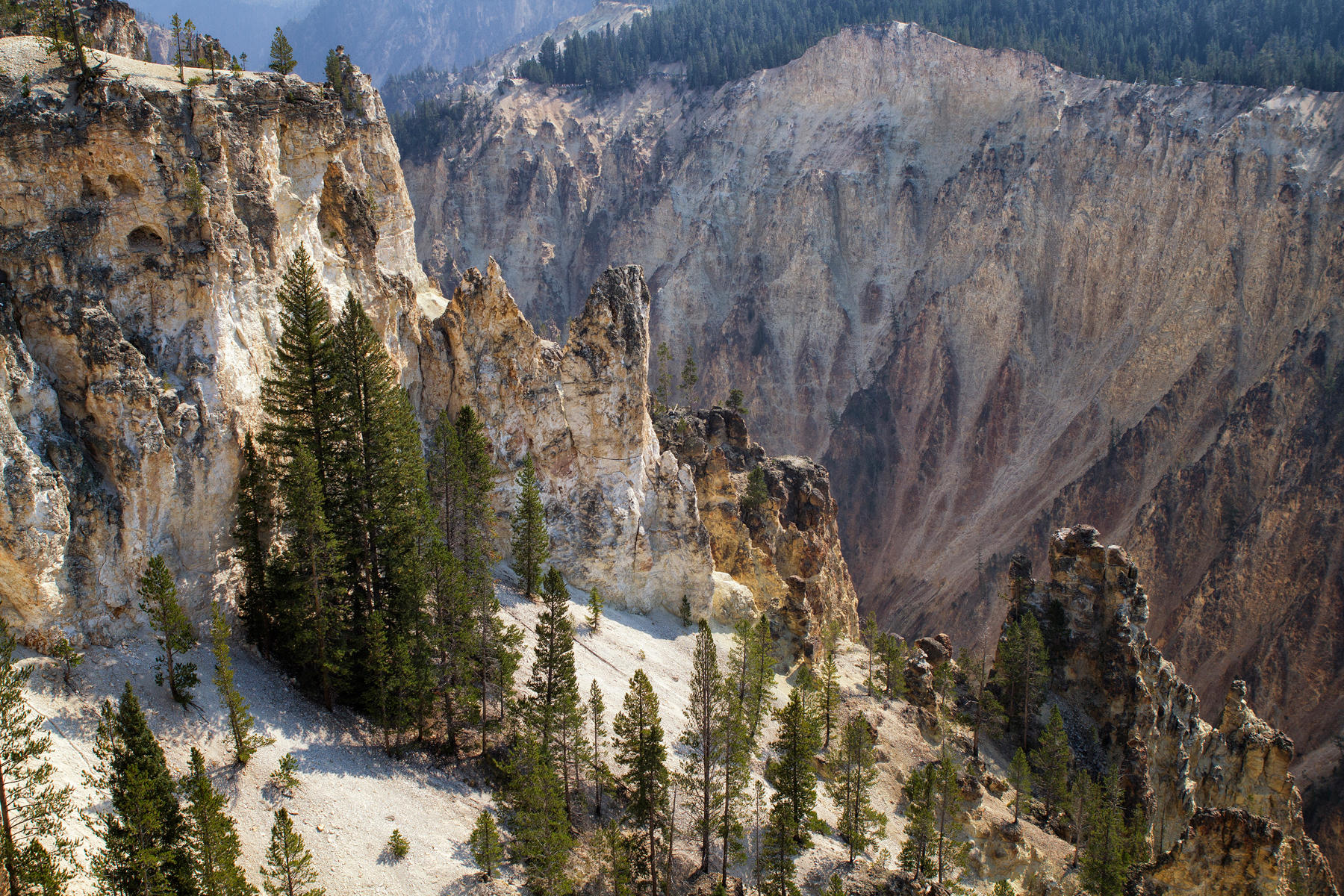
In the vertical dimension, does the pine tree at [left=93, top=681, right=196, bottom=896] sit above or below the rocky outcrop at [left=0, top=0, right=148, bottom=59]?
below

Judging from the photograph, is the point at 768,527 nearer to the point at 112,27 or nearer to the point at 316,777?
the point at 316,777

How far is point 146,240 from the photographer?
107 feet

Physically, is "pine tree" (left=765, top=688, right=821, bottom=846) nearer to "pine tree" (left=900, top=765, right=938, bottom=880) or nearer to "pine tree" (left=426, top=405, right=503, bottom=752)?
"pine tree" (left=900, top=765, right=938, bottom=880)

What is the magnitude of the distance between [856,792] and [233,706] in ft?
81.5

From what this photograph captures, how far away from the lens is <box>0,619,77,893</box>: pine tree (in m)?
19.7

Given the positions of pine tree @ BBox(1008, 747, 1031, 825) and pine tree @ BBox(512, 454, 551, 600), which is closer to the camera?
pine tree @ BBox(512, 454, 551, 600)

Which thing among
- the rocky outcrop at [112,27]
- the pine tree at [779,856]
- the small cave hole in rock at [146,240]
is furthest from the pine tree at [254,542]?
the rocky outcrop at [112,27]

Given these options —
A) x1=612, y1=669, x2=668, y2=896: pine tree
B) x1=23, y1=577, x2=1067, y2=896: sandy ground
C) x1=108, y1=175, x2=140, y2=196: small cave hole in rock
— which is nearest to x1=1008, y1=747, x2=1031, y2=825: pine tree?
x1=23, y1=577, x2=1067, y2=896: sandy ground

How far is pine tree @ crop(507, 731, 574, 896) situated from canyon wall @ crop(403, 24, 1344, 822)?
60640 millimetres

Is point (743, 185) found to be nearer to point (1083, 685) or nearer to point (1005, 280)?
point (1005, 280)

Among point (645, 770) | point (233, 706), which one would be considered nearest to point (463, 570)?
point (233, 706)

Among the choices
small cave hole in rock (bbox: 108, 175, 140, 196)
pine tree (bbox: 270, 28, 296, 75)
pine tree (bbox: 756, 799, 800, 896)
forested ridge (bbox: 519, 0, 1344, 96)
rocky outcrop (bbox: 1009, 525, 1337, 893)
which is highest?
forested ridge (bbox: 519, 0, 1344, 96)

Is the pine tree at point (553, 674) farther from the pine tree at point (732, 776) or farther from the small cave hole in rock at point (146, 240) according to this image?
the small cave hole in rock at point (146, 240)

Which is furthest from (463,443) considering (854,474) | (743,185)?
(743,185)
